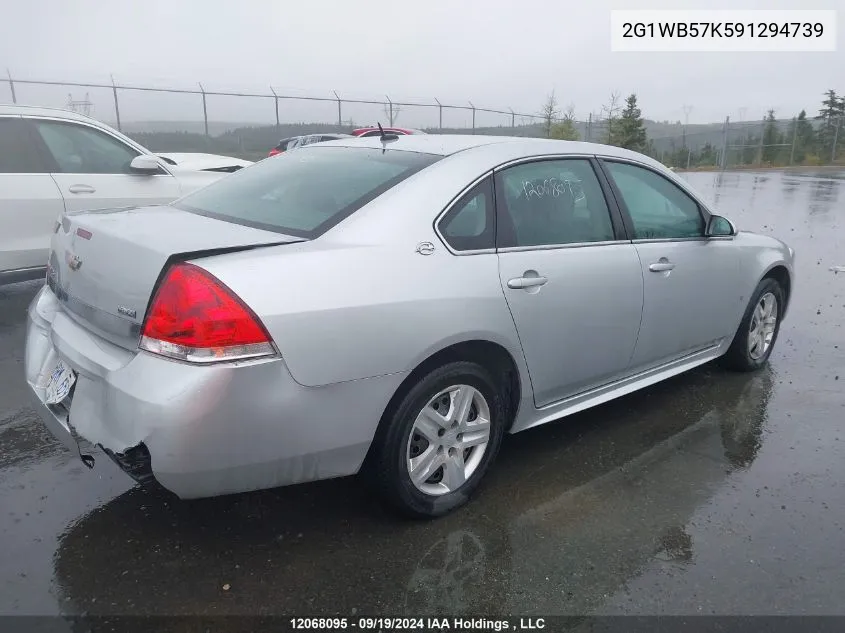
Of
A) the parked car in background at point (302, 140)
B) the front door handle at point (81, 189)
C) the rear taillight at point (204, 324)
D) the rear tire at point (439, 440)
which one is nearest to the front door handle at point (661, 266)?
the rear tire at point (439, 440)

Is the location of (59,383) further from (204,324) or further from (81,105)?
(81,105)

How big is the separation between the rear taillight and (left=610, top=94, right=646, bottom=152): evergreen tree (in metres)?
27.3

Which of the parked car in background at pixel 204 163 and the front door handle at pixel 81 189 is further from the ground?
the parked car in background at pixel 204 163

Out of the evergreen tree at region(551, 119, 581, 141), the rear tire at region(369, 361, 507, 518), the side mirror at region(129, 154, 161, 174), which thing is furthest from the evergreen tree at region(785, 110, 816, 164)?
the rear tire at region(369, 361, 507, 518)

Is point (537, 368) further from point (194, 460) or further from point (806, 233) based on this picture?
point (806, 233)

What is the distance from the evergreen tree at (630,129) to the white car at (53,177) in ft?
79.9

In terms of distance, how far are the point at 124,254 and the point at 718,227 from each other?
3.30 m

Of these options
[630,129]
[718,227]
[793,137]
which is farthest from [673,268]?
[793,137]

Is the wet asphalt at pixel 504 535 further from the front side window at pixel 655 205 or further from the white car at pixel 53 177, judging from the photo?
the white car at pixel 53 177

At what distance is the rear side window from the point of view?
539cm

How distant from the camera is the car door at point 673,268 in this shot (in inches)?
141

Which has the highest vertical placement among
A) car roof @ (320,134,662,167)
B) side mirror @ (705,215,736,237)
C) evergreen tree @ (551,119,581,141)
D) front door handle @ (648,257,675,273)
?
evergreen tree @ (551,119,581,141)

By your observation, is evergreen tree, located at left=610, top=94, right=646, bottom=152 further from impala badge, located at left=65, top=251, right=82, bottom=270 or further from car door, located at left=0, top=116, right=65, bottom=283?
impala badge, located at left=65, top=251, right=82, bottom=270

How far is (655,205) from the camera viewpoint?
3852 millimetres
